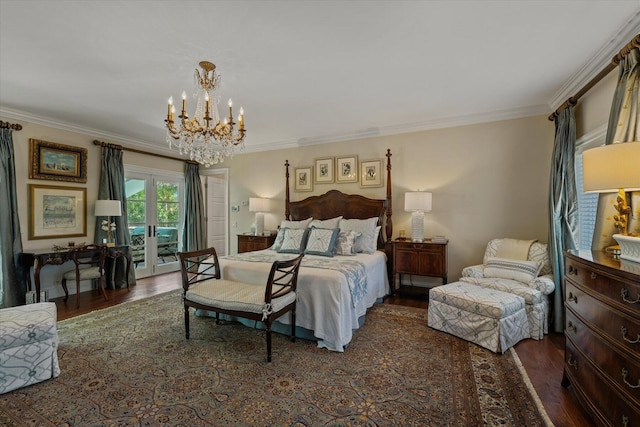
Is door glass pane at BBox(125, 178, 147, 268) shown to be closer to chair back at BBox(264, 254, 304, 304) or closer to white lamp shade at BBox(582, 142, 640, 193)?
chair back at BBox(264, 254, 304, 304)

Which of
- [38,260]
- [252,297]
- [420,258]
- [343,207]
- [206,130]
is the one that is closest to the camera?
[252,297]

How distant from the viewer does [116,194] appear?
490cm

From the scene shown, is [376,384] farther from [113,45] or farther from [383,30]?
[113,45]

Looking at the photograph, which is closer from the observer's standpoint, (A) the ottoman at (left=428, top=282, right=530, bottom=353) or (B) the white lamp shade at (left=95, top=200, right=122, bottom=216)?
(A) the ottoman at (left=428, top=282, right=530, bottom=353)

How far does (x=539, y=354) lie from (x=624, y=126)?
195cm

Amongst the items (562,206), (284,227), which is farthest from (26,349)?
(562,206)

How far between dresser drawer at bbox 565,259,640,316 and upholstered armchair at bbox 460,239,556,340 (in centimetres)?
117

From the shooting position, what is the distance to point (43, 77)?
9.53ft

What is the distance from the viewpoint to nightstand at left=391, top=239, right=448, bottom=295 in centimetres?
388

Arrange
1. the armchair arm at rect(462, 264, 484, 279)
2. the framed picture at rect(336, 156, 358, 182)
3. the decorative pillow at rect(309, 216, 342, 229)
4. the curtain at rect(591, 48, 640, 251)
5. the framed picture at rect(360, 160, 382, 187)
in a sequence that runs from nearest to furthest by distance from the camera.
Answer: the curtain at rect(591, 48, 640, 251) → the armchair arm at rect(462, 264, 484, 279) → the decorative pillow at rect(309, 216, 342, 229) → the framed picture at rect(360, 160, 382, 187) → the framed picture at rect(336, 156, 358, 182)

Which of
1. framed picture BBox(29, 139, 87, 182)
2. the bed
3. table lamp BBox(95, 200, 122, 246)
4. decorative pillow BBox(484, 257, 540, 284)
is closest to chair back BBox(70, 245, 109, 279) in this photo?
table lamp BBox(95, 200, 122, 246)

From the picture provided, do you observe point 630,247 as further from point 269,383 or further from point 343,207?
point 343,207

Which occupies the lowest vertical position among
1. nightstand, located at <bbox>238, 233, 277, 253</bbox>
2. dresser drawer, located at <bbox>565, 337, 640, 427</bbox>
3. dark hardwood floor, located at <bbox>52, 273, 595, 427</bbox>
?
dark hardwood floor, located at <bbox>52, 273, 595, 427</bbox>

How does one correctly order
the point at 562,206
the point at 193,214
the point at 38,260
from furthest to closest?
1. the point at 193,214
2. the point at 38,260
3. the point at 562,206
